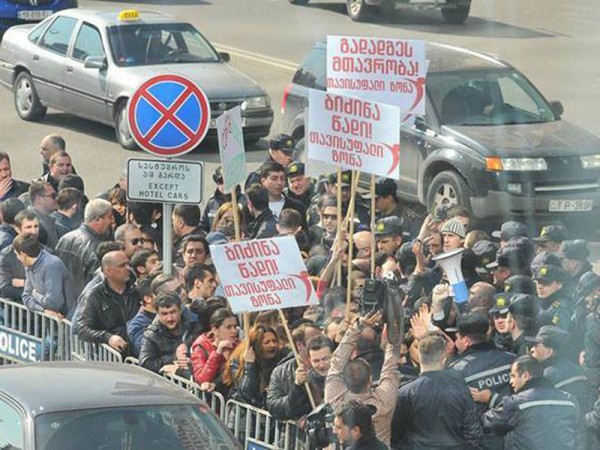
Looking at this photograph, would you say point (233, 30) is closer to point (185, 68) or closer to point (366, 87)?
point (185, 68)

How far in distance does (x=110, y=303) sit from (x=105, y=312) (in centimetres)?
11

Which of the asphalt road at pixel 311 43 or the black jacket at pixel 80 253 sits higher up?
the black jacket at pixel 80 253

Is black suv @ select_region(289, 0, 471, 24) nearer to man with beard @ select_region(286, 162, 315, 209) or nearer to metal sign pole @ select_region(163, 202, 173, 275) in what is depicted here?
man with beard @ select_region(286, 162, 315, 209)

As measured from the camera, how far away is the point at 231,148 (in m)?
12.0

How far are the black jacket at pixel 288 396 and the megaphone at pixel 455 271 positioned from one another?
1755mm

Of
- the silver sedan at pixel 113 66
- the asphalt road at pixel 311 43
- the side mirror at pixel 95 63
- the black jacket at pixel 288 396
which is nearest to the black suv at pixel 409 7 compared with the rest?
the asphalt road at pixel 311 43

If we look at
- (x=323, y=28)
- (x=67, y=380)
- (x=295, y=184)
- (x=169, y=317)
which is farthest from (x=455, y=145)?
(x=323, y=28)

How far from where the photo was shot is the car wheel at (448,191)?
1709cm

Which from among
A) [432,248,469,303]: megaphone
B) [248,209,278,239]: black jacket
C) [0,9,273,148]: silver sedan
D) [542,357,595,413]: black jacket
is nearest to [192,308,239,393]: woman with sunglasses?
[432,248,469,303]: megaphone

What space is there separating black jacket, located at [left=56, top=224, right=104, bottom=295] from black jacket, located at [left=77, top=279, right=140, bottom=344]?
1008 mm

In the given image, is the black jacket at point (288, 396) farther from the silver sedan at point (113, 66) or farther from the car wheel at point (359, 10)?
the car wheel at point (359, 10)

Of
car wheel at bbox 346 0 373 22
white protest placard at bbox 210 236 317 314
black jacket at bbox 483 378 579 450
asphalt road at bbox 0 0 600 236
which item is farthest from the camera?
car wheel at bbox 346 0 373 22

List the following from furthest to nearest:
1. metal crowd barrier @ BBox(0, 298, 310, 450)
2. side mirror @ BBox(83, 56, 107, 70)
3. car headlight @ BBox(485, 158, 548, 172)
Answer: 1. side mirror @ BBox(83, 56, 107, 70)
2. car headlight @ BBox(485, 158, 548, 172)
3. metal crowd barrier @ BBox(0, 298, 310, 450)

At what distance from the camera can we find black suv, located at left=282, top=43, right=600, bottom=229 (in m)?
17.0
